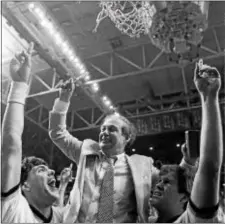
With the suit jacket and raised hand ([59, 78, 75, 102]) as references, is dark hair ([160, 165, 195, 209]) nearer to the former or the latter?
the suit jacket

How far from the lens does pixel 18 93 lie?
4.41ft

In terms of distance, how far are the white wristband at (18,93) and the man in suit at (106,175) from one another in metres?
0.44

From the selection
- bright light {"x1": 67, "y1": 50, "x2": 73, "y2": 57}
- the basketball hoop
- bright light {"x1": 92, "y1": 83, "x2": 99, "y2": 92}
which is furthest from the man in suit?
bright light {"x1": 92, "y1": 83, "x2": 99, "y2": 92}

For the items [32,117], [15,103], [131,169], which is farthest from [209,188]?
[32,117]

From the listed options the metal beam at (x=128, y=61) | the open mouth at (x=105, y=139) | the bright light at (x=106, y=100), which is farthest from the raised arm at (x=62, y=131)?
the bright light at (x=106, y=100)

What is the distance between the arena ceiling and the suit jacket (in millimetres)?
2223

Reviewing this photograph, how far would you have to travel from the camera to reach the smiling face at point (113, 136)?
1.73m

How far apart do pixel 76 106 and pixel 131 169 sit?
5.07 m

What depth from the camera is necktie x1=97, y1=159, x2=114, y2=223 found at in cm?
147

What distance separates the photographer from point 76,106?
657 cm

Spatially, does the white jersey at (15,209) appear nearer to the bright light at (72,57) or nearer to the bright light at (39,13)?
the bright light at (39,13)

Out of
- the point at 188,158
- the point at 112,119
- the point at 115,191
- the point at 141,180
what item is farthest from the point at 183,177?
the point at 112,119

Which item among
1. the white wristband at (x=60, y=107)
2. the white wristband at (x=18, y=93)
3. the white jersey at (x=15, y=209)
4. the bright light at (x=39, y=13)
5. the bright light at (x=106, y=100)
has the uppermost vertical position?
the bright light at (x=39, y=13)

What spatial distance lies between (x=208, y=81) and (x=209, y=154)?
0.29 m
